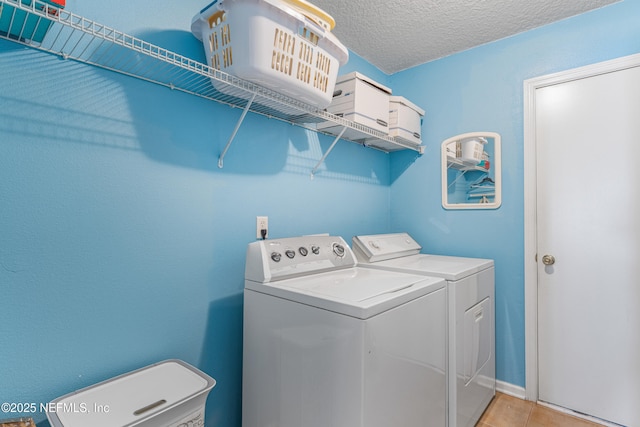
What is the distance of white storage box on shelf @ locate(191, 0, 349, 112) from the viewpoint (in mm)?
1195

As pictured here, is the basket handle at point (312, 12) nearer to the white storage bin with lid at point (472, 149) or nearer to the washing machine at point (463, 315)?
the washing machine at point (463, 315)

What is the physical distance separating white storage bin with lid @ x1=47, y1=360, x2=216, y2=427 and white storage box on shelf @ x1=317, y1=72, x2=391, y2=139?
1.53 meters

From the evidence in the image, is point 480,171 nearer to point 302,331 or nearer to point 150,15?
point 302,331

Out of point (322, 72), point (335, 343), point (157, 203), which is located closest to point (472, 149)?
point (322, 72)

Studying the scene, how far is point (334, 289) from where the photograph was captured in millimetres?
1319

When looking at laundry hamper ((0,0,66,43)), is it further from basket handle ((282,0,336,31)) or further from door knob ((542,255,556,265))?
door knob ((542,255,556,265))

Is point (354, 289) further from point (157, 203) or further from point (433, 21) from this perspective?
point (433, 21)

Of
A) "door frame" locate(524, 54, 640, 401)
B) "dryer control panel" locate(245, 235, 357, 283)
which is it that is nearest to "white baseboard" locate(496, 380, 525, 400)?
"door frame" locate(524, 54, 640, 401)

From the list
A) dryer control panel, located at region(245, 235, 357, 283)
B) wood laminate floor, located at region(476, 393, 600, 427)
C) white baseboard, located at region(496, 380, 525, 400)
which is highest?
dryer control panel, located at region(245, 235, 357, 283)

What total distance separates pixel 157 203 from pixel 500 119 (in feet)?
7.51

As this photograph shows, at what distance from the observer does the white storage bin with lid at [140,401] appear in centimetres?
97

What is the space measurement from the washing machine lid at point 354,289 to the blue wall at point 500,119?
3.18 ft

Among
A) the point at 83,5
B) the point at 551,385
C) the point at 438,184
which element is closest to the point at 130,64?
the point at 83,5

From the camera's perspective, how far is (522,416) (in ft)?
6.34
